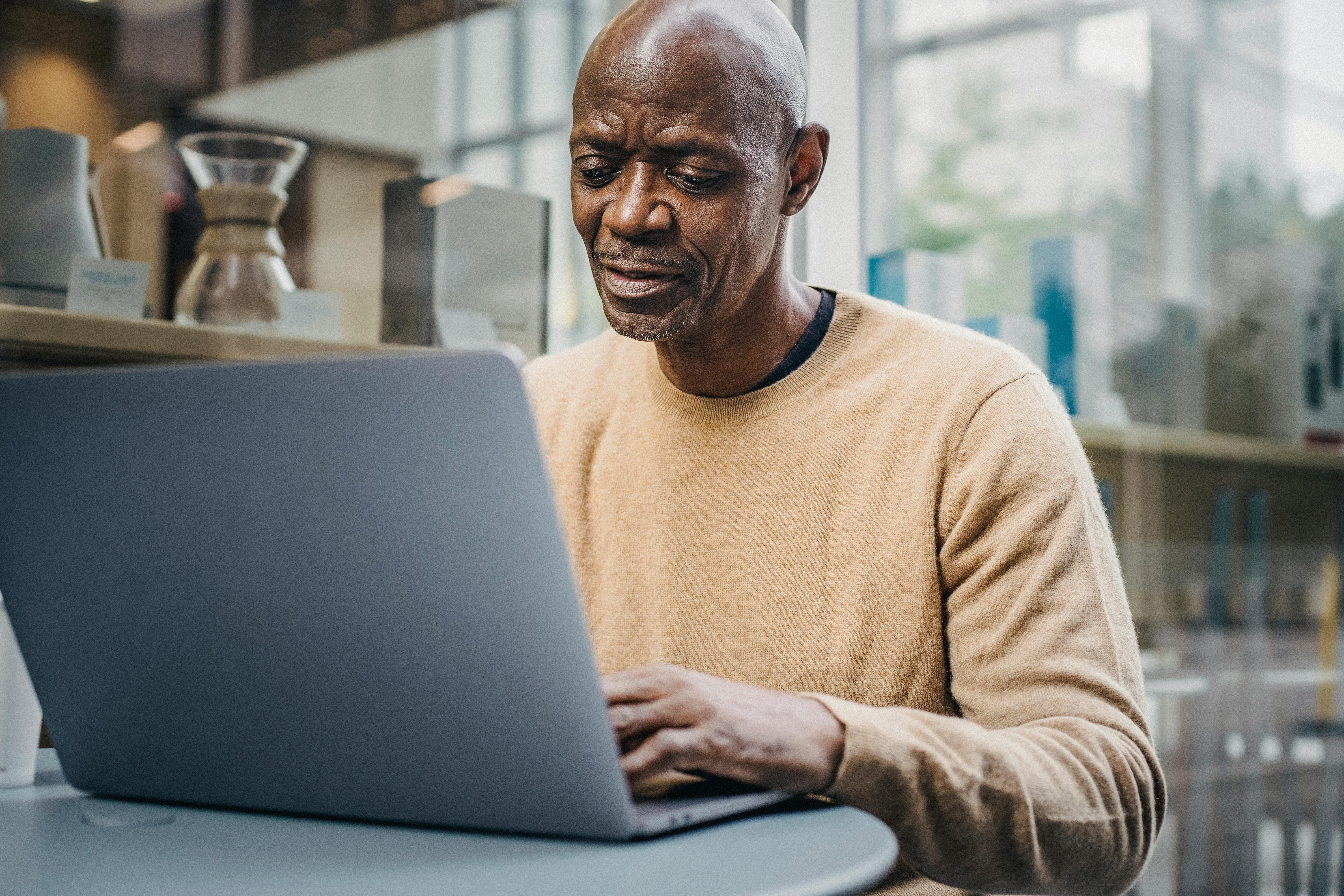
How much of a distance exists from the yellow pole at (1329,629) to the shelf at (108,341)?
1946 millimetres

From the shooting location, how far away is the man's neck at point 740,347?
44.5 inches

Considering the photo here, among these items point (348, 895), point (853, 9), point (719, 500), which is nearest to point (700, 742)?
point (348, 895)

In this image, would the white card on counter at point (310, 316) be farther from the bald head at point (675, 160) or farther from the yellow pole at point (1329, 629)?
the yellow pole at point (1329, 629)

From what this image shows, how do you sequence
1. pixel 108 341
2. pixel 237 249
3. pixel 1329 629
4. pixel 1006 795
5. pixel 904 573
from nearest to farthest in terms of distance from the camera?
1. pixel 1006 795
2. pixel 904 573
3. pixel 108 341
4. pixel 237 249
5. pixel 1329 629

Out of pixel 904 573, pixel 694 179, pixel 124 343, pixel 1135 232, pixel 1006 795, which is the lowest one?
pixel 1006 795

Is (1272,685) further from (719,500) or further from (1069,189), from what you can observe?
(719,500)

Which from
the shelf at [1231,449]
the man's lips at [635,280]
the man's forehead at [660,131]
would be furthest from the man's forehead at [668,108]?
the shelf at [1231,449]

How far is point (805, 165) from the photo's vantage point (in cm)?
118

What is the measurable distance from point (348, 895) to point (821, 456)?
649 millimetres

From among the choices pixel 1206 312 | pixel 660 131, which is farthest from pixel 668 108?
pixel 1206 312

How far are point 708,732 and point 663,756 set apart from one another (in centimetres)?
3

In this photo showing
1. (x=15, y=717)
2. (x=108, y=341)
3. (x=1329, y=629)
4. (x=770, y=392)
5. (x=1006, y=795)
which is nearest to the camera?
(x=1006, y=795)

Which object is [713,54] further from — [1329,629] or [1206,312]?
[1329,629]

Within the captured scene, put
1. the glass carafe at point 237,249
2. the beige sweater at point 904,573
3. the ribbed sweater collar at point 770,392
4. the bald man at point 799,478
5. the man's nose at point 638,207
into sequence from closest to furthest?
the beige sweater at point 904,573, the bald man at point 799,478, the man's nose at point 638,207, the ribbed sweater collar at point 770,392, the glass carafe at point 237,249
